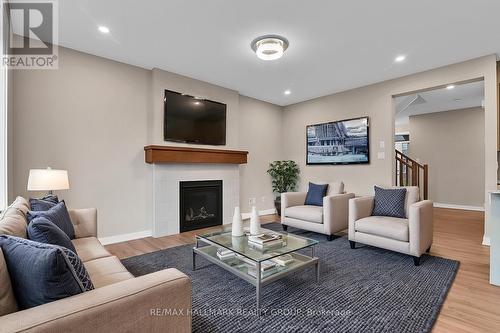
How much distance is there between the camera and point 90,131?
10.7ft

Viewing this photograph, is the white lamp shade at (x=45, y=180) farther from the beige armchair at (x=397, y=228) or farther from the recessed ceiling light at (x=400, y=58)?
the recessed ceiling light at (x=400, y=58)

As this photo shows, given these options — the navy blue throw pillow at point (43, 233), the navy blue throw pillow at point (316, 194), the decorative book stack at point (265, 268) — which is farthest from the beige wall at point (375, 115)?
the navy blue throw pillow at point (43, 233)

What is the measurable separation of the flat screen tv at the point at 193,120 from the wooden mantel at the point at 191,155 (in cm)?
22

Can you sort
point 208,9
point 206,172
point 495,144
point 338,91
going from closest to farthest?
point 208,9
point 495,144
point 206,172
point 338,91

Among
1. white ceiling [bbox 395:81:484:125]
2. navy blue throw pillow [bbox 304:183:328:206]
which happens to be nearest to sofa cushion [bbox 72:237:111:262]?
navy blue throw pillow [bbox 304:183:328:206]

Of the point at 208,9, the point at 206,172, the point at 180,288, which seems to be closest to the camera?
the point at 180,288

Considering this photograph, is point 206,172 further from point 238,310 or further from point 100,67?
point 238,310

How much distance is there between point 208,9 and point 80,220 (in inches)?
92.7

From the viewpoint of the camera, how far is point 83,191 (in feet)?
10.5

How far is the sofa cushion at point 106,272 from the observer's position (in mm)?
1405

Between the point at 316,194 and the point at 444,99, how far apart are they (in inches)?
150

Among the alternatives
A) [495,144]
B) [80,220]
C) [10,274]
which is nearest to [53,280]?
[10,274]

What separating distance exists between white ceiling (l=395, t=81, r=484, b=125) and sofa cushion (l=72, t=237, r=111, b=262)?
17.0 ft

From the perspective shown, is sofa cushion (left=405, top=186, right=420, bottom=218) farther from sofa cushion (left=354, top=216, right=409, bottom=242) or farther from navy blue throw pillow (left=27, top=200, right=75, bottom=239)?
navy blue throw pillow (left=27, top=200, right=75, bottom=239)
